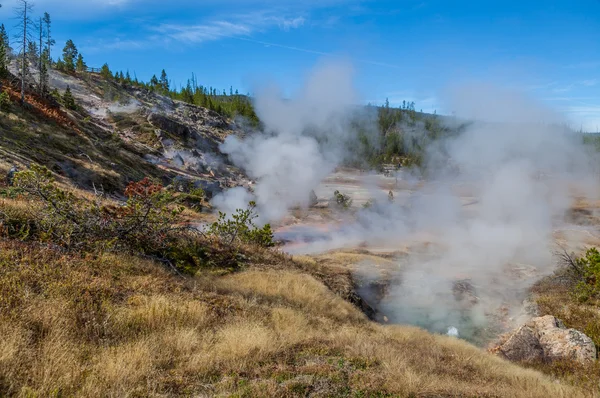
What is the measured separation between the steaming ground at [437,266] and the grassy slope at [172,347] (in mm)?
6910

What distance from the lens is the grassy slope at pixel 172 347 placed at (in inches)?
135

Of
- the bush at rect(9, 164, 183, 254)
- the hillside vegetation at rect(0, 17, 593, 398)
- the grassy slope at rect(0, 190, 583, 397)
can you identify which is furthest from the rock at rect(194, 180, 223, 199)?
the grassy slope at rect(0, 190, 583, 397)

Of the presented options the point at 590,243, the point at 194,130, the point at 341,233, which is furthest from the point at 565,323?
the point at 194,130

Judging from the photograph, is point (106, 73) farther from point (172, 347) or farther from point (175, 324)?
point (172, 347)

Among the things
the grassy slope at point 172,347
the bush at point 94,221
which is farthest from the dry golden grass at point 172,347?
the bush at point 94,221

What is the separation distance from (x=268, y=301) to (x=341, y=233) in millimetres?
18414

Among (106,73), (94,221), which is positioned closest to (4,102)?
(94,221)

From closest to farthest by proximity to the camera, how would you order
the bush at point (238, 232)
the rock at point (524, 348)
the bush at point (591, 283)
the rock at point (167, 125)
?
1. the rock at point (524, 348)
2. the bush at point (591, 283)
3. the bush at point (238, 232)
4. the rock at point (167, 125)

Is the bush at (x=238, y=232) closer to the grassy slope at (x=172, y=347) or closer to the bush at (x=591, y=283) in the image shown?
the grassy slope at (x=172, y=347)

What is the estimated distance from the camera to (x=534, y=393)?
4930 mm

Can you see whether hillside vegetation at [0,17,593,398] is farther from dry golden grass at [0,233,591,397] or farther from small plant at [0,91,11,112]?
small plant at [0,91,11,112]

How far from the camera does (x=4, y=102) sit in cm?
2423

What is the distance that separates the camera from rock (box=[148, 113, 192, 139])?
49281mm

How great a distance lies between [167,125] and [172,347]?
50.1 m
